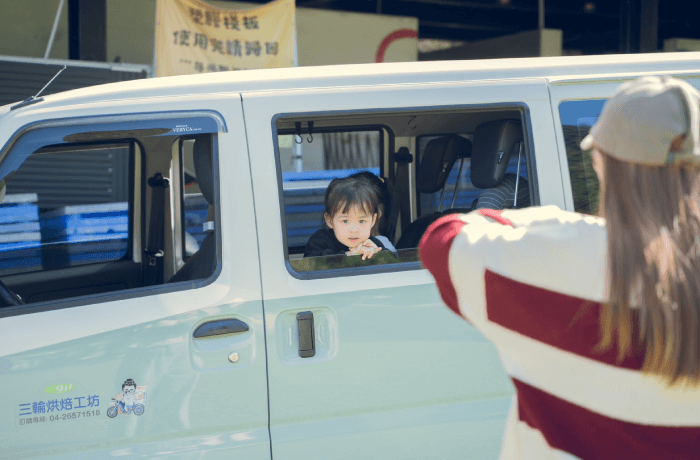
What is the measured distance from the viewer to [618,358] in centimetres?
96

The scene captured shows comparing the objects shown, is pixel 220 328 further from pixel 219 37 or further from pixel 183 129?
pixel 219 37

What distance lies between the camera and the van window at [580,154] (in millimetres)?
2369

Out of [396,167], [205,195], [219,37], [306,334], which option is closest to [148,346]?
[306,334]

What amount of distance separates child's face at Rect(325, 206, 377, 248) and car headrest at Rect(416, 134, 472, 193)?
0.81 m

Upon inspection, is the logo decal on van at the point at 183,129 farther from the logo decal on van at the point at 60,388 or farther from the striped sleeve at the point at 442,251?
the striped sleeve at the point at 442,251

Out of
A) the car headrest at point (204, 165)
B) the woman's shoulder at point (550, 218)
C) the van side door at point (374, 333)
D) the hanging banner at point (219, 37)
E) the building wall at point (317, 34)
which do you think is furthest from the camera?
the building wall at point (317, 34)

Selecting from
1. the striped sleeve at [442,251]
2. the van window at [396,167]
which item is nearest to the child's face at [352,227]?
the van window at [396,167]

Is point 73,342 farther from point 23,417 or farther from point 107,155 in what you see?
point 107,155

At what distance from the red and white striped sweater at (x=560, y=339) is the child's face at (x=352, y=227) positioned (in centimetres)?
177

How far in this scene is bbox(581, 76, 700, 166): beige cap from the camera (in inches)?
36.9

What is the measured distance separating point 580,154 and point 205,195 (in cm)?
132

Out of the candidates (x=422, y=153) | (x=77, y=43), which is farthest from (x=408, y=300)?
(x=77, y=43)

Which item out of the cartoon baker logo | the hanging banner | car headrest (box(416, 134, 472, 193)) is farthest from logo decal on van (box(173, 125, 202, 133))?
the hanging banner

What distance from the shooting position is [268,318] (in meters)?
2.16
